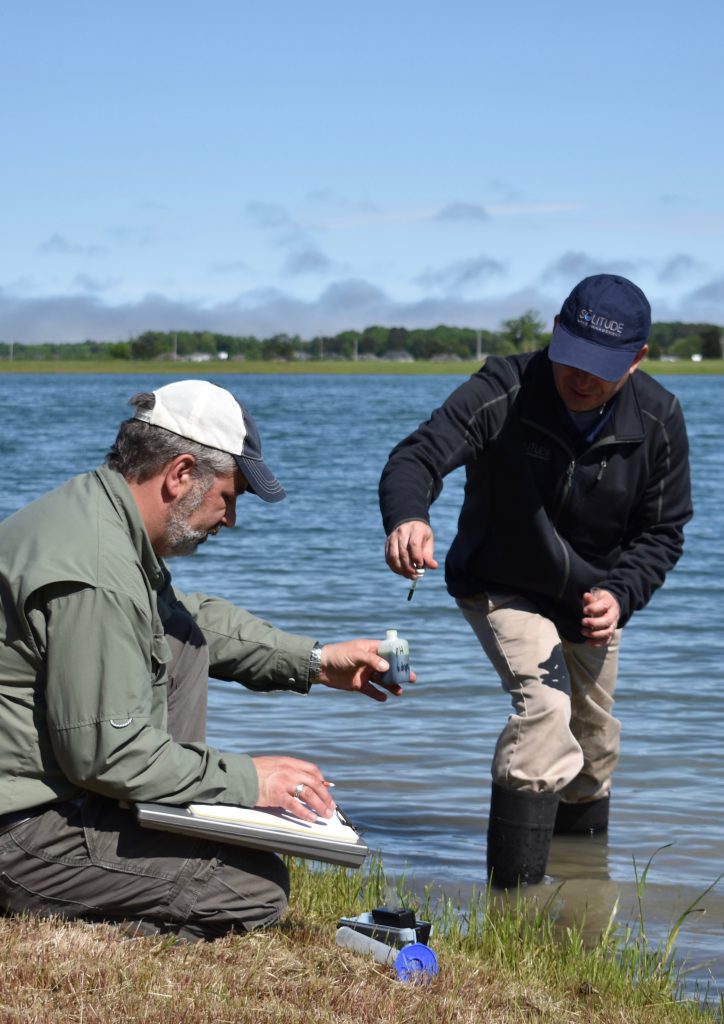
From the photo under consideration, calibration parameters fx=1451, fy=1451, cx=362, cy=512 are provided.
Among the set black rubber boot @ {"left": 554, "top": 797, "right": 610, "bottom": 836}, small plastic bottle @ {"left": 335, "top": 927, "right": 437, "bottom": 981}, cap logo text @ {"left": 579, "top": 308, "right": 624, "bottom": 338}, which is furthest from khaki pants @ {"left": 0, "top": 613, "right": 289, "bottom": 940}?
black rubber boot @ {"left": 554, "top": 797, "right": 610, "bottom": 836}

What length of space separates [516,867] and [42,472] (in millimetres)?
25098

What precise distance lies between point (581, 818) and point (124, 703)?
3.32m

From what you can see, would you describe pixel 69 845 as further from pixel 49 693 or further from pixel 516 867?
pixel 516 867

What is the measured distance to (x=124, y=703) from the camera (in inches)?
152

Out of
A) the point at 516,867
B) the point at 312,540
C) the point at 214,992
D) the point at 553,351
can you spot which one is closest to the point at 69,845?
the point at 214,992

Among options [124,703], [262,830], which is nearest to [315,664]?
[262,830]

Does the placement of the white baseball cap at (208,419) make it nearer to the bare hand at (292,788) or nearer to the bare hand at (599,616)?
the bare hand at (292,788)

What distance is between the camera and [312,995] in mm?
3764

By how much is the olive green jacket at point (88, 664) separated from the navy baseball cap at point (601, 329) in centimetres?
187

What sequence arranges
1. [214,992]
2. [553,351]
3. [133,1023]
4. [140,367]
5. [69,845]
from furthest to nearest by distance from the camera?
1. [140,367]
2. [553,351]
3. [69,845]
4. [214,992]
5. [133,1023]

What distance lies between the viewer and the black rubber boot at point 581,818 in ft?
21.6

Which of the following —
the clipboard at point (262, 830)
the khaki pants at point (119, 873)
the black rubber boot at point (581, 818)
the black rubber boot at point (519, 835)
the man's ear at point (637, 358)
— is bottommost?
the black rubber boot at point (581, 818)

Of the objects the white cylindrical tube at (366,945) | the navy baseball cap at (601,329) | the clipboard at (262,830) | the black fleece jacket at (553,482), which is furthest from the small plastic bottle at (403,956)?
the navy baseball cap at (601,329)

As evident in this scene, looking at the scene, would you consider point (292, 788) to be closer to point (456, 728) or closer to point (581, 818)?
point (581, 818)
